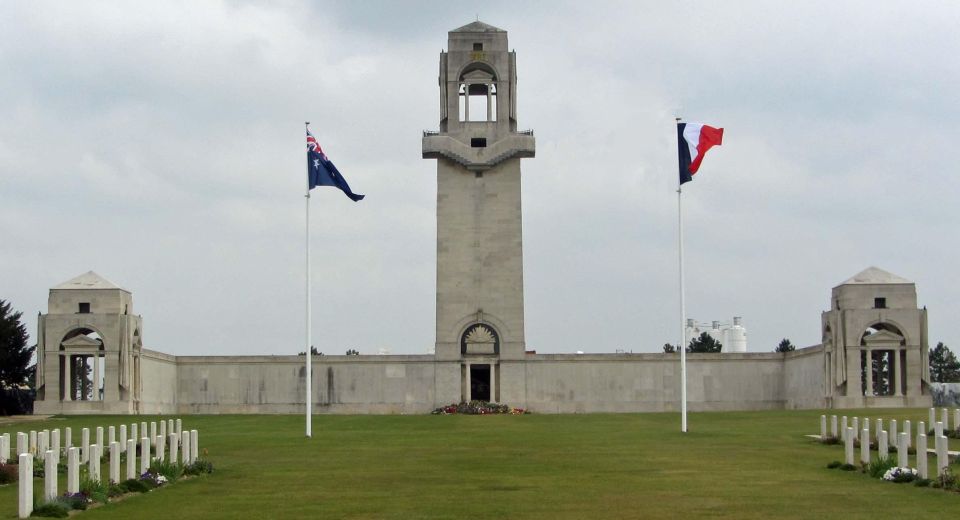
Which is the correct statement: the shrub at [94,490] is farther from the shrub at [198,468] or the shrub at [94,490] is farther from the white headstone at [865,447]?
the white headstone at [865,447]

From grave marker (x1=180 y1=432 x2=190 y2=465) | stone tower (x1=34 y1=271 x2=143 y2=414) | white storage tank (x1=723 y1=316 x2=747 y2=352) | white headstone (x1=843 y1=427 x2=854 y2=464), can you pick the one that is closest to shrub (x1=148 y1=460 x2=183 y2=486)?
grave marker (x1=180 y1=432 x2=190 y2=465)

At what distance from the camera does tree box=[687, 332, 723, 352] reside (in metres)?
116

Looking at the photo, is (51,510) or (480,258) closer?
(51,510)

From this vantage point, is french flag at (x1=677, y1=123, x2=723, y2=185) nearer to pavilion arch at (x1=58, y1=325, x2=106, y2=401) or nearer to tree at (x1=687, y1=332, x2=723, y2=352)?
pavilion arch at (x1=58, y1=325, x2=106, y2=401)

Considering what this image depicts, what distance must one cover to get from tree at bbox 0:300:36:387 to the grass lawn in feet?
89.3

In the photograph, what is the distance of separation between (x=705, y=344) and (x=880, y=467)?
90675mm

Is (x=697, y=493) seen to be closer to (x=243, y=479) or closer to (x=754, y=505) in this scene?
(x=754, y=505)

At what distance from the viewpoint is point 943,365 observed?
12569cm

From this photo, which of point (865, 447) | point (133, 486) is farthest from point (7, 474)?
point (865, 447)

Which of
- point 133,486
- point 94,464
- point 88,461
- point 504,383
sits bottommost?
point 133,486

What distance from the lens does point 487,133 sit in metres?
72.5

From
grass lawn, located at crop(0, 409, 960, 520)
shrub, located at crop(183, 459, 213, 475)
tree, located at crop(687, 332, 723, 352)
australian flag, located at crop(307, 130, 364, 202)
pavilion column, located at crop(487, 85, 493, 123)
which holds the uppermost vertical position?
pavilion column, located at crop(487, 85, 493, 123)

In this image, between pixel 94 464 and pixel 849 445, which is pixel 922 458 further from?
pixel 94 464

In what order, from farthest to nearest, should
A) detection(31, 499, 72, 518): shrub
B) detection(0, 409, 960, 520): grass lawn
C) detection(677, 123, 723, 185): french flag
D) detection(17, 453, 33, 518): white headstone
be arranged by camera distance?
detection(677, 123, 723, 185): french flag
detection(0, 409, 960, 520): grass lawn
detection(31, 499, 72, 518): shrub
detection(17, 453, 33, 518): white headstone
